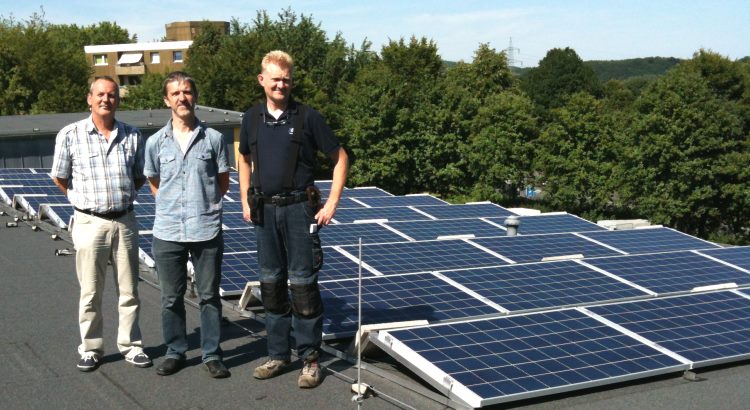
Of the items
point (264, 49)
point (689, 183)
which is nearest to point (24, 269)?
point (689, 183)

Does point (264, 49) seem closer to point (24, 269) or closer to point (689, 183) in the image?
point (689, 183)

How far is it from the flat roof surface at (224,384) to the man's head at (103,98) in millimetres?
1935

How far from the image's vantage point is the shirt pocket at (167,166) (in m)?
6.24

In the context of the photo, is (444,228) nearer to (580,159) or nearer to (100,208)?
(100,208)

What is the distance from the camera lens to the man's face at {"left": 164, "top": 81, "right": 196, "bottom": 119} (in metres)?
6.14

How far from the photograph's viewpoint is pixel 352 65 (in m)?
69.2

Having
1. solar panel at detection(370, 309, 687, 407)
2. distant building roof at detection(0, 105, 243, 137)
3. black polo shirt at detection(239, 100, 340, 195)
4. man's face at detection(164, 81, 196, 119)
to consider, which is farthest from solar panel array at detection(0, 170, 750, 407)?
distant building roof at detection(0, 105, 243, 137)

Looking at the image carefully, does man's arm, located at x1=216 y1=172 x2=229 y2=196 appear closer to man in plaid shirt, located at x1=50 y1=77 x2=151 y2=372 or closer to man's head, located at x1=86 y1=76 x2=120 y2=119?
man in plaid shirt, located at x1=50 y1=77 x2=151 y2=372

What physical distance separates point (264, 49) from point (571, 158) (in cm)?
2717

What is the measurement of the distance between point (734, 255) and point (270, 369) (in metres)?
7.79

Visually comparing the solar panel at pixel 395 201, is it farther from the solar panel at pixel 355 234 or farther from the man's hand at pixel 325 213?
the man's hand at pixel 325 213

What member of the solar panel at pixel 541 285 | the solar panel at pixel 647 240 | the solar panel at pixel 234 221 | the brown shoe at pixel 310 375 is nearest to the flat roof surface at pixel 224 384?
the brown shoe at pixel 310 375

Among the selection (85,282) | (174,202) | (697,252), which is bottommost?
(697,252)

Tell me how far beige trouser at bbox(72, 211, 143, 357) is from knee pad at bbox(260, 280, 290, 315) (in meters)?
1.09
